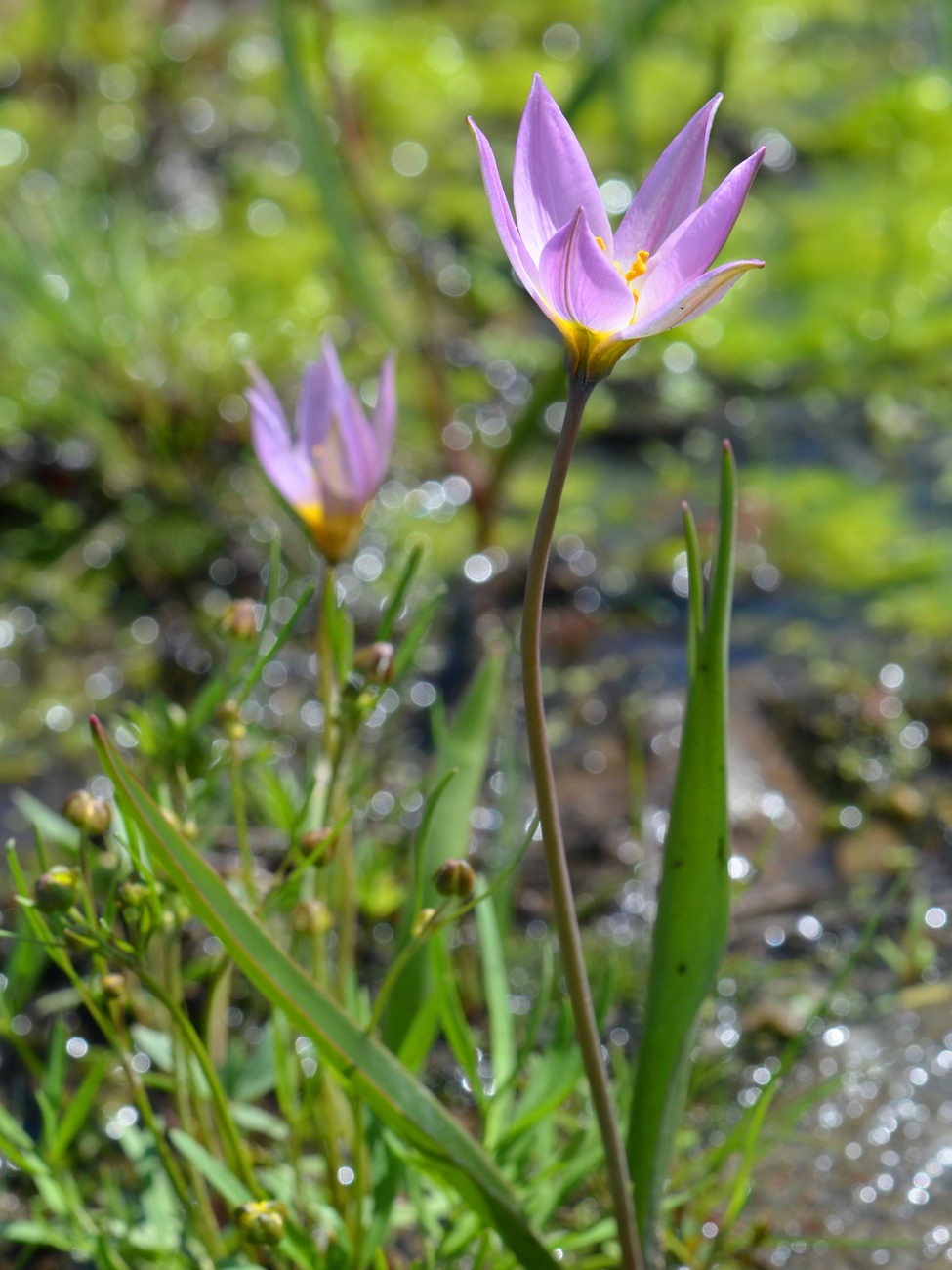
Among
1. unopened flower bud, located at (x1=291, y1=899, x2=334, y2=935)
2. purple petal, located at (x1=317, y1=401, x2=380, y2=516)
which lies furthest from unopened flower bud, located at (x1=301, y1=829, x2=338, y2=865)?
purple petal, located at (x1=317, y1=401, x2=380, y2=516)

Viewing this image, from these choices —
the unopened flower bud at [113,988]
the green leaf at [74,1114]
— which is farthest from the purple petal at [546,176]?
Answer: the green leaf at [74,1114]

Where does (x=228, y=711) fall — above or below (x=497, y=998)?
above

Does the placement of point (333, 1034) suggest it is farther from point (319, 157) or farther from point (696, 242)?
point (319, 157)

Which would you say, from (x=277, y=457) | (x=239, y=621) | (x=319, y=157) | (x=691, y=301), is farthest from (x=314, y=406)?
(x=319, y=157)

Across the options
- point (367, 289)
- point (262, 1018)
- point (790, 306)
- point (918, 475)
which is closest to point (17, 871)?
point (262, 1018)

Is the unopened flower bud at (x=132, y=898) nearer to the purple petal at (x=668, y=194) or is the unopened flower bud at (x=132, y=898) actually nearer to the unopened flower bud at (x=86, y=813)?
the unopened flower bud at (x=86, y=813)
